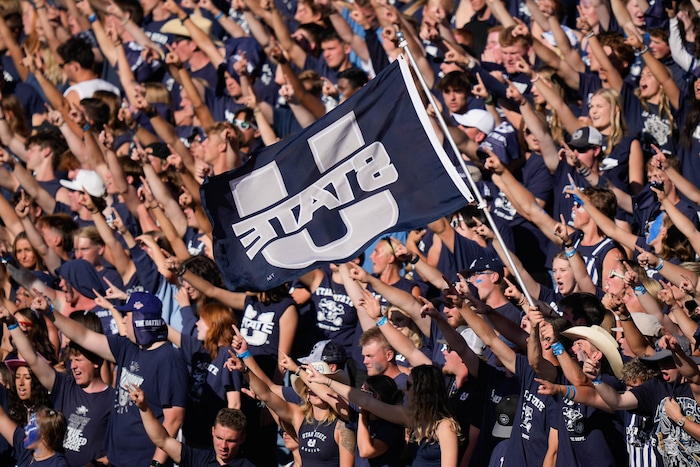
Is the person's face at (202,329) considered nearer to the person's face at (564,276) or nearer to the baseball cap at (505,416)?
the baseball cap at (505,416)

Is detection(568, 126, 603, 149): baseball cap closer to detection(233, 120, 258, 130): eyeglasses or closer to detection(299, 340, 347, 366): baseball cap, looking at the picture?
detection(299, 340, 347, 366): baseball cap

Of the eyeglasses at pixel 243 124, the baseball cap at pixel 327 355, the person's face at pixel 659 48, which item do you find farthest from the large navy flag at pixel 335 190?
the person's face at pixel 659 48

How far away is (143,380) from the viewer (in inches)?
350

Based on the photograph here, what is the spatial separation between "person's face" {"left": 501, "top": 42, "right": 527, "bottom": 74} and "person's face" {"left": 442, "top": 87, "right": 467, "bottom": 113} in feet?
1.91

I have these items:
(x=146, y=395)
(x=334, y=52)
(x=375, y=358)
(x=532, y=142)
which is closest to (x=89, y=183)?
(x=334, y=52)

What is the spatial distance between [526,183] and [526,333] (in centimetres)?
264

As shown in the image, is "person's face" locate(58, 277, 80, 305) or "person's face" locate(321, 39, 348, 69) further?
"person's face" locate(321, 39, 348, 69)

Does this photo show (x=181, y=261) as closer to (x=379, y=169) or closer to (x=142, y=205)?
(x=142, y=205)

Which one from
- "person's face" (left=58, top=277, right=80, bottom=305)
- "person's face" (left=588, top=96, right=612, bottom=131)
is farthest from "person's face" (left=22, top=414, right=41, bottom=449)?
"person's face" (left=588, top=96, right=612, bottom=131)

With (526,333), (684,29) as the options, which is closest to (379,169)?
(526,333)

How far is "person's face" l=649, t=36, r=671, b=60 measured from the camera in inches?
427

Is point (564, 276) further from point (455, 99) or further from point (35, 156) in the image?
point (35, 156)

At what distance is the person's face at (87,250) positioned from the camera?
430 inches

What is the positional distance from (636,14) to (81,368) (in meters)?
5.83
